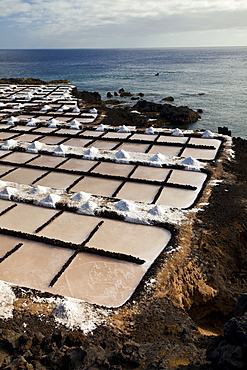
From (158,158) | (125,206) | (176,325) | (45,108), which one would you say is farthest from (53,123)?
(176,325)

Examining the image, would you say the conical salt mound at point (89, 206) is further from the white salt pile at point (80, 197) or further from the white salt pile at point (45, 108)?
the white salt pile at point (45, 108)

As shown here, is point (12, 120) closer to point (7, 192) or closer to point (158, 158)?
point (7, 192)

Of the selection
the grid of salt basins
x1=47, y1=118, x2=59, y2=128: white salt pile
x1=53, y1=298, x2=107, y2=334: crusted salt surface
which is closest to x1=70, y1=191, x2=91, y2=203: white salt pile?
the grid of salt basins

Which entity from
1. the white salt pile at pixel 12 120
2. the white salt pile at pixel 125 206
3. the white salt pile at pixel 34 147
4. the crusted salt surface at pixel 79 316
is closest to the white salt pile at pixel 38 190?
the white salt pile at pixel 125 206

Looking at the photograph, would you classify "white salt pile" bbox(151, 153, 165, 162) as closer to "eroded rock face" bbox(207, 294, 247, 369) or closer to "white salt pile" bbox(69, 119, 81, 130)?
"white salt pile" bbox(69, 119, 81, 130)

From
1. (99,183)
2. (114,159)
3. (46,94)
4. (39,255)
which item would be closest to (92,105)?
(46,94)

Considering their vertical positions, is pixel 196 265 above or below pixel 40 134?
below

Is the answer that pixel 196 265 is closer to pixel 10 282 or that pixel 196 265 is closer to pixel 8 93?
pixel 10 282
